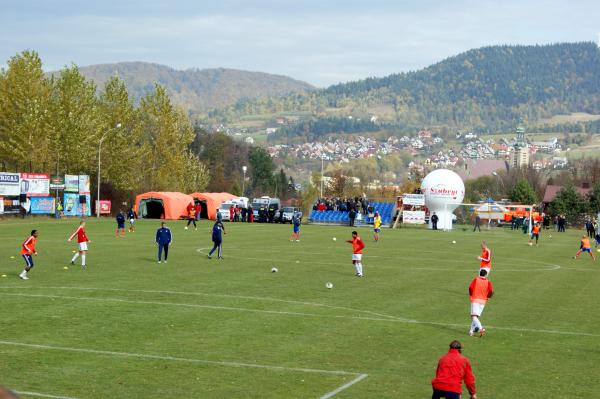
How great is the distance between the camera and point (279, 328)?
2147cm

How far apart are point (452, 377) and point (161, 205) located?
73378 millimetres

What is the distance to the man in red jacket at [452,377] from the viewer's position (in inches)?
478

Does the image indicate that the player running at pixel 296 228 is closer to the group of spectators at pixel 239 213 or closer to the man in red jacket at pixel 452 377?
the group of spectators at pixel 239 213

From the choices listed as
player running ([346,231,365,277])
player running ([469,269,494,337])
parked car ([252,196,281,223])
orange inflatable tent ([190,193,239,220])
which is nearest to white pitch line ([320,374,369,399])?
player running ([469,269,494,337])

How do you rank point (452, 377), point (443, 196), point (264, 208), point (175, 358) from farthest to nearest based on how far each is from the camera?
point (264, 208), point (443, 196), point (175, 358), point (452, 377)

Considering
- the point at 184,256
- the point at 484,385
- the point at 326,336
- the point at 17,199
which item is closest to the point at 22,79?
the point at 17,199

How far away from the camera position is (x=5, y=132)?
81.4 m

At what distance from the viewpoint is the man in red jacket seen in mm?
12133

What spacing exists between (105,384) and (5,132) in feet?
234

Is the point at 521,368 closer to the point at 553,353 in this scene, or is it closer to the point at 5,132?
the point at 553,353

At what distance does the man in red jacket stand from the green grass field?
2990 millimetres

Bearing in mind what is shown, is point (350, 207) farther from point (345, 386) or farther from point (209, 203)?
point (345, 386)

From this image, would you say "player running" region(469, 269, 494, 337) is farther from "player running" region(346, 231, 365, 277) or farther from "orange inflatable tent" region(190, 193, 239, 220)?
"orange inflatable tent" region(190, 193, 239, 220)

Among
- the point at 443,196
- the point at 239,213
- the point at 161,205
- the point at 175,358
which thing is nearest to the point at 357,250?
the point at 175,358
